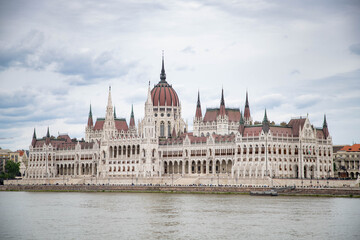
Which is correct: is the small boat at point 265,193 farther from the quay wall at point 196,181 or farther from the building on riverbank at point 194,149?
the building on riverbank at point 194,149

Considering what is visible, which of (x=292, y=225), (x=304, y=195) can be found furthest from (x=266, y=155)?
(x=292, y=225)

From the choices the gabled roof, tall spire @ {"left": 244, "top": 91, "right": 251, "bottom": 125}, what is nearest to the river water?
the gabled roof

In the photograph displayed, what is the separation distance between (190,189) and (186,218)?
48.6m

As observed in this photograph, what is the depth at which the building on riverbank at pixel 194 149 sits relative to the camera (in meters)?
144

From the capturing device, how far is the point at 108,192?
141m

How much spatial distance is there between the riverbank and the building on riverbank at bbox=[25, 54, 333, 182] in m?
11.9

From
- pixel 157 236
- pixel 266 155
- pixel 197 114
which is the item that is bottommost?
pixel 157 236

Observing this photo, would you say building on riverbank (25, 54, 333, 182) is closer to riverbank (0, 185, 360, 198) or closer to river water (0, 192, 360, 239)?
riverbank (0, 185, 360, 198)

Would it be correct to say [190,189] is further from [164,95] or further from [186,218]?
[164,95]

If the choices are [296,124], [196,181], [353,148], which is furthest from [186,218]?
[353,148]

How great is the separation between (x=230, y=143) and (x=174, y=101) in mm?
44164

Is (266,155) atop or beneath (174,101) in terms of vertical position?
beneath

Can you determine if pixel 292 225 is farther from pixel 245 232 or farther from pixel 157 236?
pixel 157 236

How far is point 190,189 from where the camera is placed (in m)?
132
